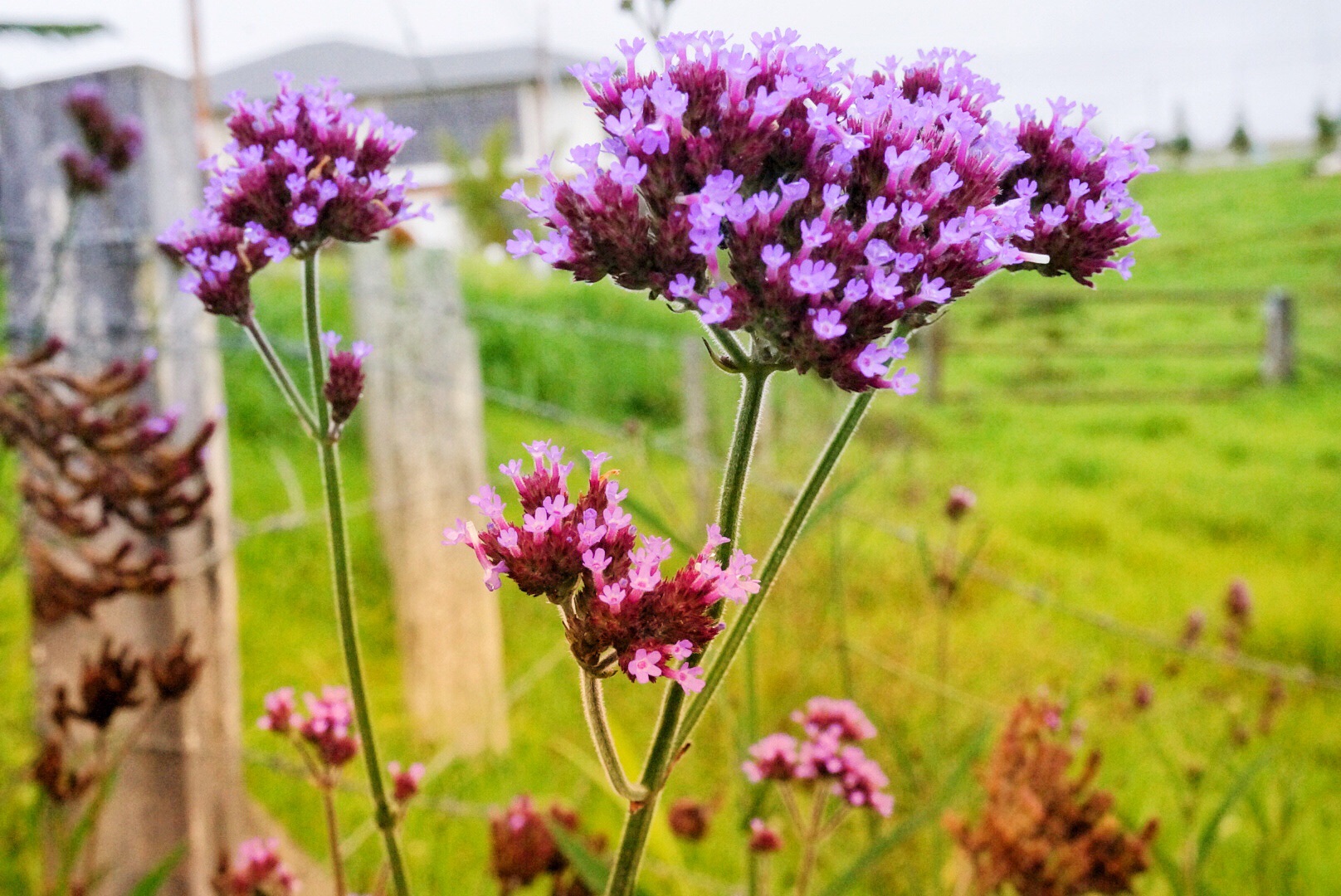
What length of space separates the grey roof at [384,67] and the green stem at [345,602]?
106ft

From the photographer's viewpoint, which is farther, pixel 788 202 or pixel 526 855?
pixel 526 855

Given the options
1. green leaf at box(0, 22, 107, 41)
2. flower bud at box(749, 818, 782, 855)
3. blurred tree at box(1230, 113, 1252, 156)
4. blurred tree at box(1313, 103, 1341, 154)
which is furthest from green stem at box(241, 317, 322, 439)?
blurred tree at box(1230, 113, 1252, 156)

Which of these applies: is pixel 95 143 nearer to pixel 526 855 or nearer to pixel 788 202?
pixel 526 855

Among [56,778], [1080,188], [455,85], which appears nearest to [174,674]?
[56,778]

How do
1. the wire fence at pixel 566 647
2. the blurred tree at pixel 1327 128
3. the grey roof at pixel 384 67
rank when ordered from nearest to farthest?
the wire fence at pixel 566 647 < the blurred tree at pixel 1327 128 < the grey roof at pixel 384 67

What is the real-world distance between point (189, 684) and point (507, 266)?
42.1ft

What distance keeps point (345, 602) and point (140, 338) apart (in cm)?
139

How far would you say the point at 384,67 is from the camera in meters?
34.7

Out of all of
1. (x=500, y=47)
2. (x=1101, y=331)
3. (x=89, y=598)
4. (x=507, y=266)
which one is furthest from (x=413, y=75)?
(x=89, y=598)

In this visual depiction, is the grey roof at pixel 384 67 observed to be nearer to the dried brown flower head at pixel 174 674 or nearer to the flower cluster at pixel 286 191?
the dried brown flower head at pixel 174 674

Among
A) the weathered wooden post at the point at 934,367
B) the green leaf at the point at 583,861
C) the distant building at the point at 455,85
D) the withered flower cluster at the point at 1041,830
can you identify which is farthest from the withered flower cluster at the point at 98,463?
the distant building at the point at 455,85

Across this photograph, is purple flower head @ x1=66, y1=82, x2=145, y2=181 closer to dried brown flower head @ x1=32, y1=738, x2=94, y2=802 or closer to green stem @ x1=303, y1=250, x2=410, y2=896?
dried brown flower head @ x1=32, y1=738, x2=94, y2=802

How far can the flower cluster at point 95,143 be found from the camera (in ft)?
6.14

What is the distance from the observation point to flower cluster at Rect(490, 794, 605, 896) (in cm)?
124
